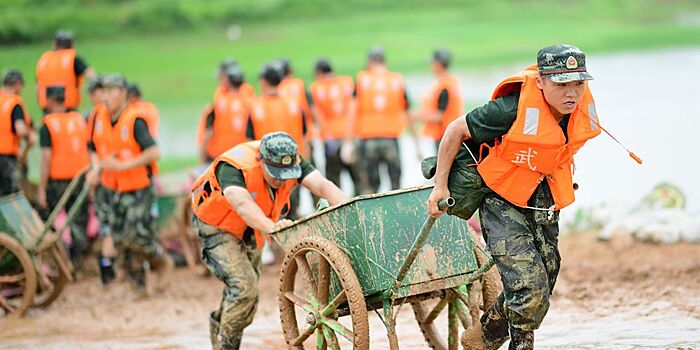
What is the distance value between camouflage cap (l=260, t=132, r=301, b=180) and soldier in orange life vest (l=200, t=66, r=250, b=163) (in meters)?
4.98

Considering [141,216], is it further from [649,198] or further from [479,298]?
[649,198]

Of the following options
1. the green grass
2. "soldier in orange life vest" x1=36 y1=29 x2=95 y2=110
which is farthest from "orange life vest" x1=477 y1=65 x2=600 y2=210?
the green grass

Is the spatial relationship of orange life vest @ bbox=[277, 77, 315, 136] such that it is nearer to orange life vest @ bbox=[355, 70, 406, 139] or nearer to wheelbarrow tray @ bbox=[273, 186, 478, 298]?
orange life vest @ bbox=[355, 70, 406, 139]

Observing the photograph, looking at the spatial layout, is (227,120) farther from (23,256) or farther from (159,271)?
(23,256)

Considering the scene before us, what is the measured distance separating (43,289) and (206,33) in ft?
19.7

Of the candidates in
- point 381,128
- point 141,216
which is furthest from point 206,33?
point 141,216

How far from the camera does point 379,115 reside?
12.7 m

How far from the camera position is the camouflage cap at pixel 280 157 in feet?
23.6

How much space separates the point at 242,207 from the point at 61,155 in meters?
5.02

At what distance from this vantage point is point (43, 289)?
1084 cm

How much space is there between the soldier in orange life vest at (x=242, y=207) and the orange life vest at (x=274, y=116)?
3.73m

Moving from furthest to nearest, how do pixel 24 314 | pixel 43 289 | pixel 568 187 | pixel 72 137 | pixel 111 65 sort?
pixel 111 65 → pixel 72 137 → pixel 43 289 → pixel 24 314 → pixel 568 187

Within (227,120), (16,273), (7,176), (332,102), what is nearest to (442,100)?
(332,102)

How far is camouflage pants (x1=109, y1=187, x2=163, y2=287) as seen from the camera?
412 inches
